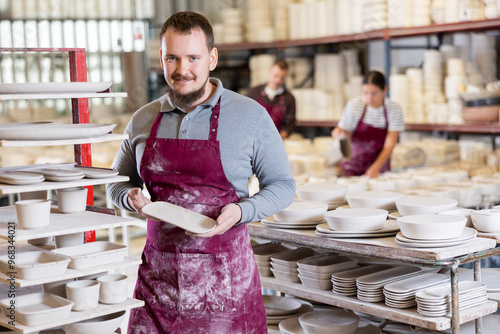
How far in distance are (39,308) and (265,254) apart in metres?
1.46

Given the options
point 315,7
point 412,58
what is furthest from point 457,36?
point 315,7

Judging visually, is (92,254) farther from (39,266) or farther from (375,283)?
(375,283)

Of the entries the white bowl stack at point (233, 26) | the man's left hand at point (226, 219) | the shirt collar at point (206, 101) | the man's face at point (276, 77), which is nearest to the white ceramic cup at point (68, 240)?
the man's left hand at point (226, 219)

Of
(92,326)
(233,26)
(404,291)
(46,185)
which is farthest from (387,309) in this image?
(233,26)

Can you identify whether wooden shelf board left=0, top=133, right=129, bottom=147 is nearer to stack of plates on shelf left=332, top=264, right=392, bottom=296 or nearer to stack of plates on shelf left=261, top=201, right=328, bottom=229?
stack of plates on shelf left=261, top=201, right=328, bottom=229

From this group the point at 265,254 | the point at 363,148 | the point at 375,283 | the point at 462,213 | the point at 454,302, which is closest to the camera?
the point at 454,302

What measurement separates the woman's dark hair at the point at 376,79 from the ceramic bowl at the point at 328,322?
285 centimetres

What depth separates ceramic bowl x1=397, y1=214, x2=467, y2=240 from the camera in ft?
8.02

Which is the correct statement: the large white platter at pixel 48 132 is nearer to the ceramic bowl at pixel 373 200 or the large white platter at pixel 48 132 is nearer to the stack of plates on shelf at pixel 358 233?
the stack of plates on shelf at pixel 358 233

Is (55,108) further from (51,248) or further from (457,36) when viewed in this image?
(51,248)

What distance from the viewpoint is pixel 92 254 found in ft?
6.55

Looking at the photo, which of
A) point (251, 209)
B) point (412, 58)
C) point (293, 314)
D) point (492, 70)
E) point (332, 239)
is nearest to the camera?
point (251, 209)

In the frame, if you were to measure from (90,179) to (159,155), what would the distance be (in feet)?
1.06

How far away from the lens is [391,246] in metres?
2.51
